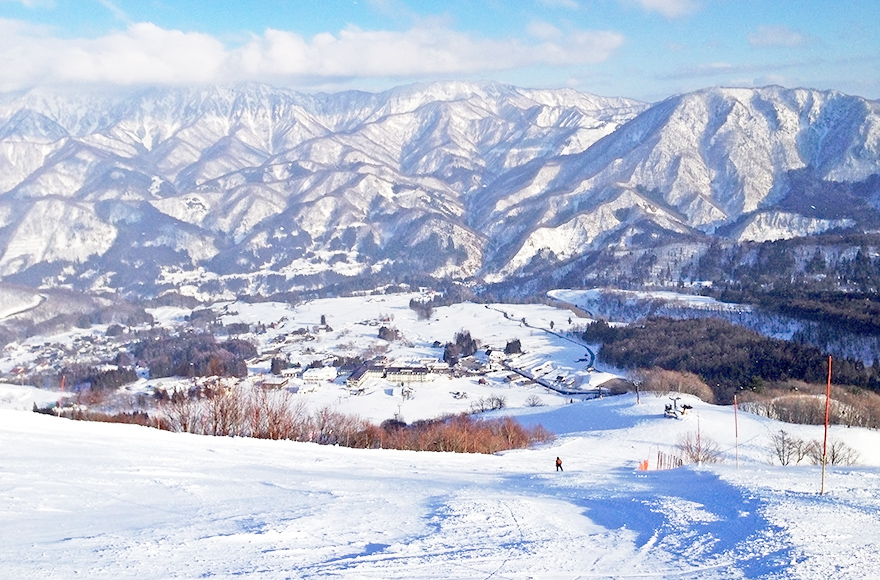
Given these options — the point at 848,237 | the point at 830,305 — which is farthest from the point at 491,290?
the point at 830,305

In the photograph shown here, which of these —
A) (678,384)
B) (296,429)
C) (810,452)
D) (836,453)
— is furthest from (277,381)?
(836,453)

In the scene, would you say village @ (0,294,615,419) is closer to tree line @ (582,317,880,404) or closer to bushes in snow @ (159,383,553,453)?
tree line @ (582,317,880,404)

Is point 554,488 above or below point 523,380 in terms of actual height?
above

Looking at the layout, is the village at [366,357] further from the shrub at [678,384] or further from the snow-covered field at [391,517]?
the snow-covered field at [391,517]

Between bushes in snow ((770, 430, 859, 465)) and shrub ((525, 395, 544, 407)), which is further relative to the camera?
shrub ((525, 395, 544, 407))

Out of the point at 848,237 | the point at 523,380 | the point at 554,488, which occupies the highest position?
the point at 848,237

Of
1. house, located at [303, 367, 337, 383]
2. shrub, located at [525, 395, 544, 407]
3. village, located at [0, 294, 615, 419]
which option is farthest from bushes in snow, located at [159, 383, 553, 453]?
house, located at [303, 367, 337, 383]

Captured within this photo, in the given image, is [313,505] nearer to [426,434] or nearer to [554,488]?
[554,488]

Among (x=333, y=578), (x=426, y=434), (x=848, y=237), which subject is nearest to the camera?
(x=333, y=578)

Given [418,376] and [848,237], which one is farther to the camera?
[848,237]

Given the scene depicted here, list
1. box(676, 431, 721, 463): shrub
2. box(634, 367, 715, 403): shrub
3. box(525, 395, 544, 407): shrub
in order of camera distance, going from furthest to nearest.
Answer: box(525, 395, 544, 407): shrub → box(634, 367, 715, 403): shrub → box(676, 431, 721, 463): shrub
